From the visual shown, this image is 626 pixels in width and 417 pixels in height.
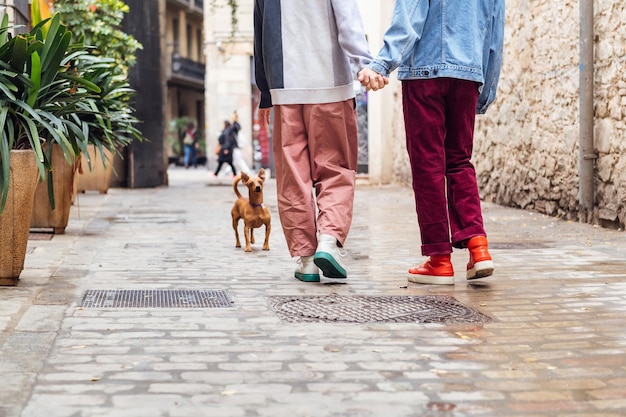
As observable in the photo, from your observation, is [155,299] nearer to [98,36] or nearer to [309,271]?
[309,271]

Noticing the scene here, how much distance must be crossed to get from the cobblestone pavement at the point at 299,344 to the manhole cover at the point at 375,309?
0.24 ft

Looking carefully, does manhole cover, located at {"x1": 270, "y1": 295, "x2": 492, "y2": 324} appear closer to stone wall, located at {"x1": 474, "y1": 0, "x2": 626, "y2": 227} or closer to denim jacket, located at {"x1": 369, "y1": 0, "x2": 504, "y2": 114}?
denim jacket, located at {"x1": 369, "y1": 0, "x2": 504, "y2": 114}

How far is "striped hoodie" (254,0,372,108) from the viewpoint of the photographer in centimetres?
584

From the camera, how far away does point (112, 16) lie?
1672 centimetres

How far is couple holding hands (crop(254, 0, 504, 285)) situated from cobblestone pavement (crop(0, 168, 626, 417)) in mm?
275

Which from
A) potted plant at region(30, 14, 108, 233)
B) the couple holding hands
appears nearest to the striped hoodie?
the couple holding hands

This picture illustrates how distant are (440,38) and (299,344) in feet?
7.25

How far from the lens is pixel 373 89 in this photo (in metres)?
5.46

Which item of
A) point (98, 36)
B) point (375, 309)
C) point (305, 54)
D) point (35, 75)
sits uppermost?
point (98, 36)

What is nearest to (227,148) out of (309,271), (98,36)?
(98,36)

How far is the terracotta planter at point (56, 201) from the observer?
8.62 m

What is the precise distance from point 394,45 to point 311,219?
1.09 meters

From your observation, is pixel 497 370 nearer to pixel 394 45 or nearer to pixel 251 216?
pixel 394 45

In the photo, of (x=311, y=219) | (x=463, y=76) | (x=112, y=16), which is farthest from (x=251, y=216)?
(x=112, y=16)
